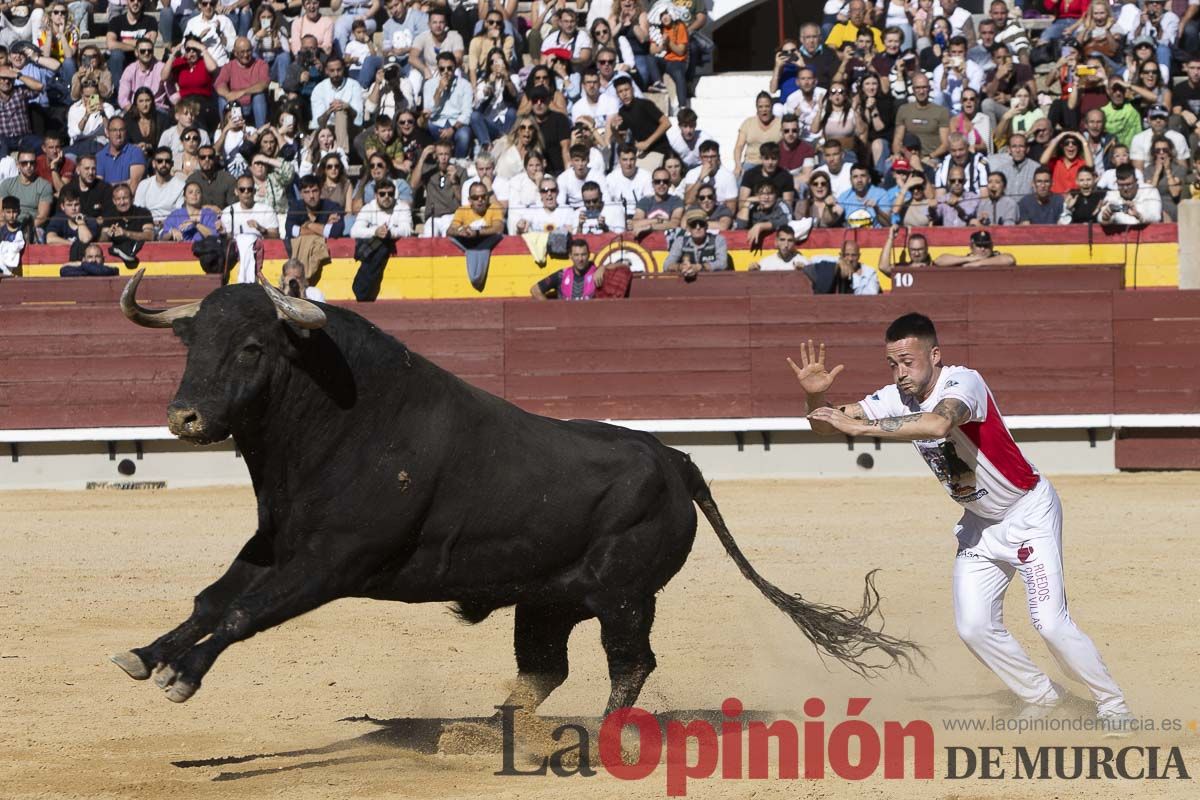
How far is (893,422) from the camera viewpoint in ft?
16.1

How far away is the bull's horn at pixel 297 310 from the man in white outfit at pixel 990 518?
1.48 m

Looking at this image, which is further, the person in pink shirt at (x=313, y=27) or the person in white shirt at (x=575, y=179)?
the person in pink shirt at (x=313, y=27)

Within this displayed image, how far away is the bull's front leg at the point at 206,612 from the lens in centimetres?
447

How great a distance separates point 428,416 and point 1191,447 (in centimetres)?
887

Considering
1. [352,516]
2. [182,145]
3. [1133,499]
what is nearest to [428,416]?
[352,516]

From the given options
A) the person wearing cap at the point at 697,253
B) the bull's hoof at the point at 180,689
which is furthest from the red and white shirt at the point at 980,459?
the person wearing cap at the point at 697,253

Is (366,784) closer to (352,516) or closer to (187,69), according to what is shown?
(352,516)

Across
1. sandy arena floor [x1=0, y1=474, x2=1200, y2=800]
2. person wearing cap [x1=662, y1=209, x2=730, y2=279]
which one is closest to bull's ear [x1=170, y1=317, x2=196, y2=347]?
sandy arena floor [x1=0, y1=474, x2=1200, y2=800]

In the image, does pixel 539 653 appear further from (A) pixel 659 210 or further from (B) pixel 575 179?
A: (B) pixel 575 179

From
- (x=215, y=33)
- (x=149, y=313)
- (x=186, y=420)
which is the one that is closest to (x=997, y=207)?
(x=215, y=33)

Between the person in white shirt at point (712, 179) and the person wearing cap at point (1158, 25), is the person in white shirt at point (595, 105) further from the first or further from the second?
the person wearing cap at point (1158, 25)

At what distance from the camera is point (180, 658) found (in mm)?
4469

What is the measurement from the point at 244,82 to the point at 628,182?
3920mm

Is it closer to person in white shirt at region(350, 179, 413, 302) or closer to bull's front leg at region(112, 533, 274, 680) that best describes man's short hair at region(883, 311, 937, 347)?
bull's front leg at region(112, 533, 274, 680)
